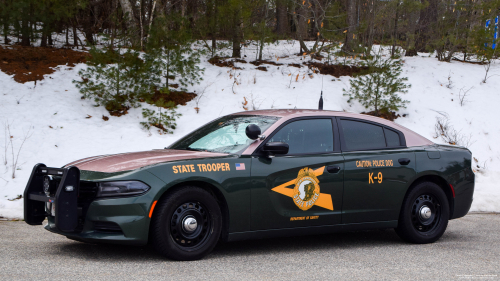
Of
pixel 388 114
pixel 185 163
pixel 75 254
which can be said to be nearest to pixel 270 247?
pixel 185 163

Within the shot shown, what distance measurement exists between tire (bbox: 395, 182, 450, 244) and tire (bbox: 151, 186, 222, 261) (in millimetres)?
2489

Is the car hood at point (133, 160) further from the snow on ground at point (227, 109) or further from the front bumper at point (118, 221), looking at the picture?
the snow on ground at point (227, 109)

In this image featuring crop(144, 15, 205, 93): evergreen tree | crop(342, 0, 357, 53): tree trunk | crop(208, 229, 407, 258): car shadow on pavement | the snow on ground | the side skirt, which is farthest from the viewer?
crop(342, 0, 357, 53): tree trunk

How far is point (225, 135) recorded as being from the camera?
18.3ft

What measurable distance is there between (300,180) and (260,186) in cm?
48

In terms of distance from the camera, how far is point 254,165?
511 centimetres

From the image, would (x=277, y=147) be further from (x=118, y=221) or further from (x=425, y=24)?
(x=425, y=24)

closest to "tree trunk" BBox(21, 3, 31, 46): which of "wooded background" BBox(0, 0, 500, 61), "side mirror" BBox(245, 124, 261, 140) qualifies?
"wooded background" BBox(0, 0, 500, 61)

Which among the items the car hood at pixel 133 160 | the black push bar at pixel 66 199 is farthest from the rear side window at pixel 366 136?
the black push bar at pixel 66 199

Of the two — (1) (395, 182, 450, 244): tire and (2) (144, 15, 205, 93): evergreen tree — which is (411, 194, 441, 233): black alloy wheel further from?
(2) (144, 15, 205, 93): evergreen tree

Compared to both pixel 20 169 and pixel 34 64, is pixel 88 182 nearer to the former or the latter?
pixel 20 169

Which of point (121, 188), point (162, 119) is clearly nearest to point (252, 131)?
point (121, 188)

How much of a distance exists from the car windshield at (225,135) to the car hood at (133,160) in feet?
0.64

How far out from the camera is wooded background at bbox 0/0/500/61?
14.3 meters
